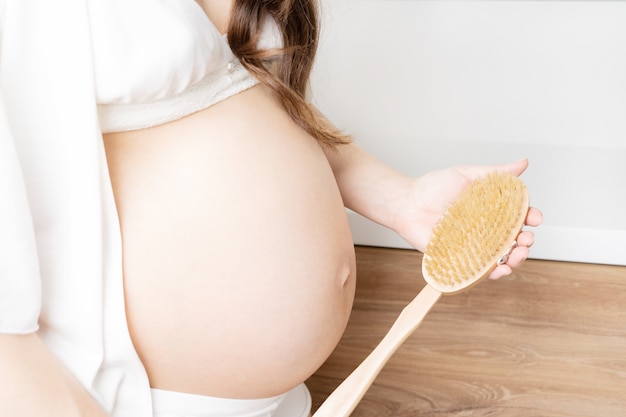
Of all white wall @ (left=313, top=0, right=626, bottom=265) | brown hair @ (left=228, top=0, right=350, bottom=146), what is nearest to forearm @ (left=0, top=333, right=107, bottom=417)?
brown hair @ (left=228, top=0, right=350, bottom=146)

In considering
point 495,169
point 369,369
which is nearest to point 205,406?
point 369,369

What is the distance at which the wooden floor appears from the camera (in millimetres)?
981

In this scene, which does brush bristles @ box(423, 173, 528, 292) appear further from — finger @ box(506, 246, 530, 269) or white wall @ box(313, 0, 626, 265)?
white wall @ box(313, 0, 626, 265)

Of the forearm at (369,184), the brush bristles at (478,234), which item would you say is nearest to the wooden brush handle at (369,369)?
the brush bristles at (478,234)

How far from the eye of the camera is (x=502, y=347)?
1.09 meters

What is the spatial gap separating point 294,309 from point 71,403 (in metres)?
0.20

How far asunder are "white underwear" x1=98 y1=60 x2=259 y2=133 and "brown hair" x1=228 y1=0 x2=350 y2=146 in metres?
0.02

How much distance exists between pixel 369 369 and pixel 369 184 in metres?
0.25

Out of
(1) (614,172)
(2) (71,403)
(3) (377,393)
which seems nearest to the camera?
(2) (71,403)

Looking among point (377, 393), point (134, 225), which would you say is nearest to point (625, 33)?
point (377, 393)

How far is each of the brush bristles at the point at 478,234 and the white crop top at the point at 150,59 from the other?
0.25 metres

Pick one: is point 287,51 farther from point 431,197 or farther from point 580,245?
point 580,245

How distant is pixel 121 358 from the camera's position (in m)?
0.63

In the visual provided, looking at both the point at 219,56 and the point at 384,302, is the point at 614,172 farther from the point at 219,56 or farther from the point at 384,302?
the point at 219,56
